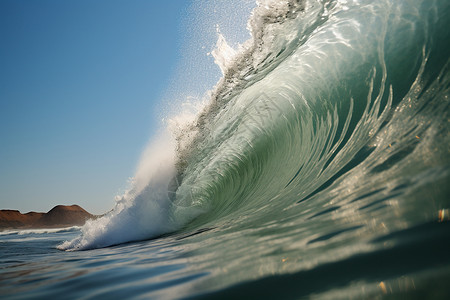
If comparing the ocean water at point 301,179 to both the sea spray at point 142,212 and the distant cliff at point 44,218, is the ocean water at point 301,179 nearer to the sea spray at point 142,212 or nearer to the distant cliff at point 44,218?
the sea spray at point 142,212

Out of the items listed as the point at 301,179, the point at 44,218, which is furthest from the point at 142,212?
the point at 44,218

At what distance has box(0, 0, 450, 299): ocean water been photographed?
121 centimetres

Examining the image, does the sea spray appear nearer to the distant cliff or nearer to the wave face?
the wave face

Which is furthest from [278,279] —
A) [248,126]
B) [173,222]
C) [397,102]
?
[173,222]

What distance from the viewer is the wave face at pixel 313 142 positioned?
1.71 m

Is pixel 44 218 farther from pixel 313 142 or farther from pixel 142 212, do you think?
pixel 313 142

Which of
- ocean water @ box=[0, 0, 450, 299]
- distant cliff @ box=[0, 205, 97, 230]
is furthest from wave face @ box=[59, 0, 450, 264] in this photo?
distant cliff @ box=[0, 205, 97, 230]

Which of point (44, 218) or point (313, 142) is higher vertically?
point (44, 218)

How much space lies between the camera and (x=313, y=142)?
159 inches

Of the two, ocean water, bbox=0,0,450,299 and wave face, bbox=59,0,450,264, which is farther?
wave face, bbox=59,0,450,264

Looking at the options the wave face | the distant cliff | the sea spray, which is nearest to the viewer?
the wave face

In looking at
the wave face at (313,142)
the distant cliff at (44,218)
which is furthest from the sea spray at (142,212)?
the distant cliff at (44,218)

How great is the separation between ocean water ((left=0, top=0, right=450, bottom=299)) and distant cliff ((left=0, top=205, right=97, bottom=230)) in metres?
81.4

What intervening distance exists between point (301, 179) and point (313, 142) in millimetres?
759
